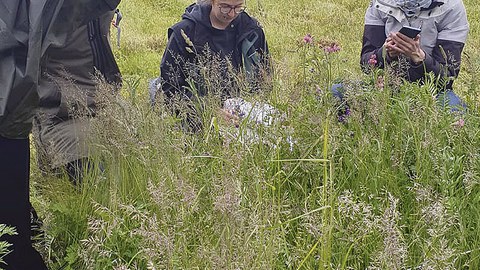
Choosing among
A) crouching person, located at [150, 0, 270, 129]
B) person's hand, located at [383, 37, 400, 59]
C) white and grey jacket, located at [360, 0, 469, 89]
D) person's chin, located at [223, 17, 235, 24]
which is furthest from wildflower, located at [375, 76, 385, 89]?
person's chin, located at [223, 17, 235, 24]

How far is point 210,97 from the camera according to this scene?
3125mm

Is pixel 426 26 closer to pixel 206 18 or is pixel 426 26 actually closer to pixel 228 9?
pixel 228 9

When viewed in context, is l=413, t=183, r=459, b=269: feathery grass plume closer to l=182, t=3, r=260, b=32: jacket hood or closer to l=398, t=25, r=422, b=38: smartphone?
l=398, t=25, r=422, b=38: smartphone

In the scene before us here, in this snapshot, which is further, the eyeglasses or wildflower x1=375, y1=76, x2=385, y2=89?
the eyeglasses

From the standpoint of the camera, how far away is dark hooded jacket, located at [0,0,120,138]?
2348mm

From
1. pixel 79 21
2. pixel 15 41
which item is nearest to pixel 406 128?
pixel 79 21

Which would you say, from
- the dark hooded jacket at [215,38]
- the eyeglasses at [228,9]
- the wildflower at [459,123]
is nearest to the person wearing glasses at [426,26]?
the dark hooded jacket at [215,38]

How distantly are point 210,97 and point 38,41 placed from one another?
94 centimetres

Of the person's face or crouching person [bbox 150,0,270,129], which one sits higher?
the person's face

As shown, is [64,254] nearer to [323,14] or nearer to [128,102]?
[128,102]

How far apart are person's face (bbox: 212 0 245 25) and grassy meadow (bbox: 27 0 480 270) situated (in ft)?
2.88

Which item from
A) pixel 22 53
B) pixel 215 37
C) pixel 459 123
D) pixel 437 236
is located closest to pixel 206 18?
pixel 215 37

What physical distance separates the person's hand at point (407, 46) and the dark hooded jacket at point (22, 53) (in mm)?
2300

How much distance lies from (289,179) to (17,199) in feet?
3.52
